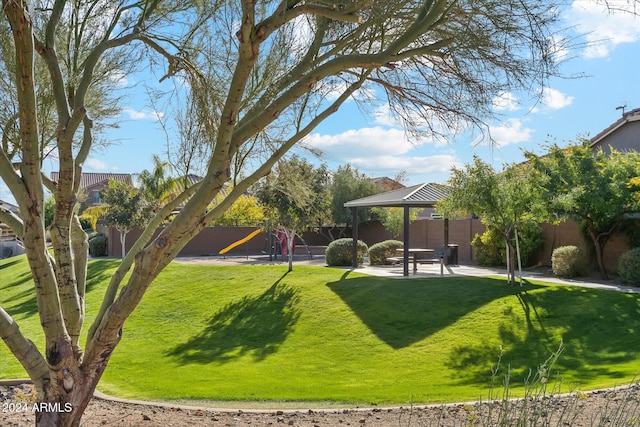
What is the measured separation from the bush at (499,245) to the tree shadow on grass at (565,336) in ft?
21.7

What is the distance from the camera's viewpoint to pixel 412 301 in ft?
53.7

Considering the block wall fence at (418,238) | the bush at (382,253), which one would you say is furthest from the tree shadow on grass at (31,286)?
the bush at (382,253)

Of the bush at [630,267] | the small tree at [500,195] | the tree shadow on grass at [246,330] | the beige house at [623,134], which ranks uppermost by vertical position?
the beige house at [623,134]

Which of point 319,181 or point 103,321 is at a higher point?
point 319,181

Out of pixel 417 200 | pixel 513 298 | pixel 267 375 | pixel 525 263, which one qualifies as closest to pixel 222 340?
pixel 267 375

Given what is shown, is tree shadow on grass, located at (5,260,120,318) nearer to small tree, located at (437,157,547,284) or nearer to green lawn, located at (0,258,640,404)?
green lawn, located at (0,258,640,404)

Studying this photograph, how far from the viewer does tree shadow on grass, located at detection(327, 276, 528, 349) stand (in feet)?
47.1

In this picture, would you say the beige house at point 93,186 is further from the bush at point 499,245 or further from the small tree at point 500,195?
the small tree at point 500,195

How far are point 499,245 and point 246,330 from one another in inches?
482

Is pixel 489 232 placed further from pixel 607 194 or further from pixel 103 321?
pixel 103 321

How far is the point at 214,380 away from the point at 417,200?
471 inches

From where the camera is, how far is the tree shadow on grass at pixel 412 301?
14344 millimetres

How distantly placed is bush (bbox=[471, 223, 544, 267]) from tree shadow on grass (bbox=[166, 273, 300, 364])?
9249 millimetres

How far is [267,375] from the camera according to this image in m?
11.2
